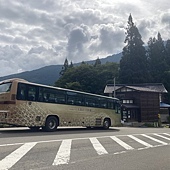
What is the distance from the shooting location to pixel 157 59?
6419 cm

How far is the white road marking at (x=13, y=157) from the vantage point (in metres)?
6.18

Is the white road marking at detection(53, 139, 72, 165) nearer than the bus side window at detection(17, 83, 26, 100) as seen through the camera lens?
Yes

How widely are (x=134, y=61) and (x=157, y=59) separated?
32.2 feet

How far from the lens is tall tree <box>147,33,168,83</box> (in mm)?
61641

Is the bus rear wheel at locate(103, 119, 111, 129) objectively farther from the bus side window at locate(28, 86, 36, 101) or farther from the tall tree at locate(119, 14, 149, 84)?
the tall tree at locate(119, 14, 149, 84)

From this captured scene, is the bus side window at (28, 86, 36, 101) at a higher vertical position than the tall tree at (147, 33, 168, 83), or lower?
lower

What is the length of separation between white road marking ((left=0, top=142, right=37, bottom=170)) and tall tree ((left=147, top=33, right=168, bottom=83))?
54.8 metres

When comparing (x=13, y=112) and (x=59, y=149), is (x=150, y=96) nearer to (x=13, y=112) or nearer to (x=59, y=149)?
(x=13, y=112)

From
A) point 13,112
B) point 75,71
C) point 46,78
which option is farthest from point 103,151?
point 46,78

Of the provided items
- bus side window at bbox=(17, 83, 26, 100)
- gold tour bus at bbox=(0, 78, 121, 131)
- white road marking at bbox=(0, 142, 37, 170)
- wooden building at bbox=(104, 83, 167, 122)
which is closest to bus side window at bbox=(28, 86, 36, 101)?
gold tour bus at bbox=(0, 78, 121, 131)

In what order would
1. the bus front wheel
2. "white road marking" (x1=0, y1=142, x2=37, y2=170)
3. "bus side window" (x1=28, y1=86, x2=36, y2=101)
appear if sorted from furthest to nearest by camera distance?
the bus front wheel → "bus side window" (x1=28, y1=86, x2=36, y2=101) → "white road marking" (x1=0, y1=142, x2=37, y2=170)

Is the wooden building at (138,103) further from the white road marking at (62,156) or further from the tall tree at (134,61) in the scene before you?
the white road marking at (62,156)

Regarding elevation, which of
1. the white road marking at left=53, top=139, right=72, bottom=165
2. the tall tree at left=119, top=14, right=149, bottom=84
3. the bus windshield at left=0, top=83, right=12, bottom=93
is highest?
the tall tree at left=119, top=14, right=149, bottom=84

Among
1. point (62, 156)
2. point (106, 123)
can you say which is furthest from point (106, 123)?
point (62, 156)
